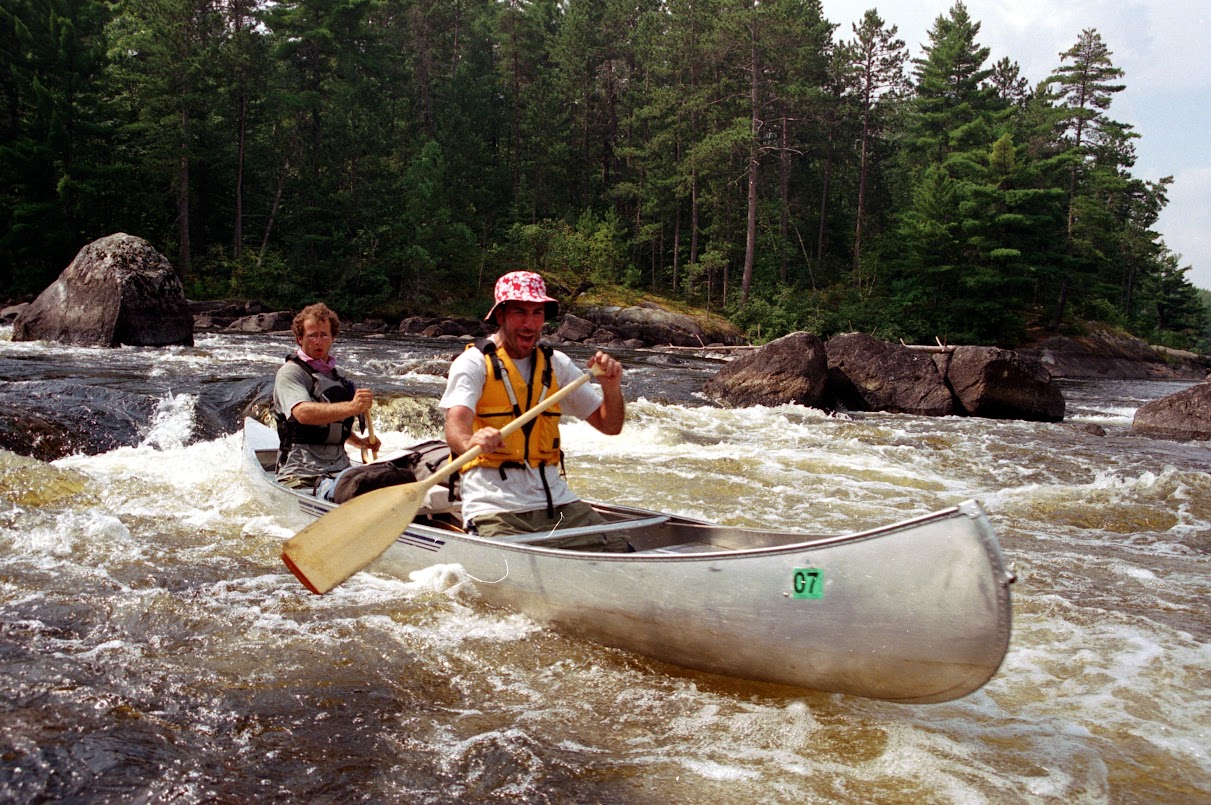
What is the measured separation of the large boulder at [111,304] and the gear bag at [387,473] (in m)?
12.2

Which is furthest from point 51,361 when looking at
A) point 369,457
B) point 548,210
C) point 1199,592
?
point 548,210

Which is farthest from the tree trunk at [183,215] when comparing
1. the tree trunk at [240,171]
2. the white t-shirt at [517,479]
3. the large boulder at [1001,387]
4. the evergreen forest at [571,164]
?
the white t-shirt at [517,479]

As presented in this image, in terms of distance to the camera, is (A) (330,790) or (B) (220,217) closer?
(A) (330,790)

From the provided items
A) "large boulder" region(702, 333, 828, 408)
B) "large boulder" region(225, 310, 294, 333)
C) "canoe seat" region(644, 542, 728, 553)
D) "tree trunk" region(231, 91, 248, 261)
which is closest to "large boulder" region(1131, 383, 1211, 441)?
"large boulder" region(702, 333, 828, 408)

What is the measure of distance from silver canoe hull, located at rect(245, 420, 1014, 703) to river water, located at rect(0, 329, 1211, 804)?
0.16 m

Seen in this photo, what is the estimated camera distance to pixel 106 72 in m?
27.5

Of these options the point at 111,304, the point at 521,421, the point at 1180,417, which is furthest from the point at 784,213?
the point at 521,421

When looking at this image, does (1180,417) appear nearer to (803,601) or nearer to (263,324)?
(803,601)

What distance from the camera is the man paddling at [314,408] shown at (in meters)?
5.29

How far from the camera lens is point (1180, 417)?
12852 millimetres

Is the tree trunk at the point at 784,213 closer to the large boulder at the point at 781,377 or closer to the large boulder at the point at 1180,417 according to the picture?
the large boulder at the point at 781,377

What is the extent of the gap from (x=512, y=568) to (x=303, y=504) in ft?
5.83

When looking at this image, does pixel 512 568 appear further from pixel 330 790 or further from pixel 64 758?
pixel 64 758

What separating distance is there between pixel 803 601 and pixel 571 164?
40389mm
